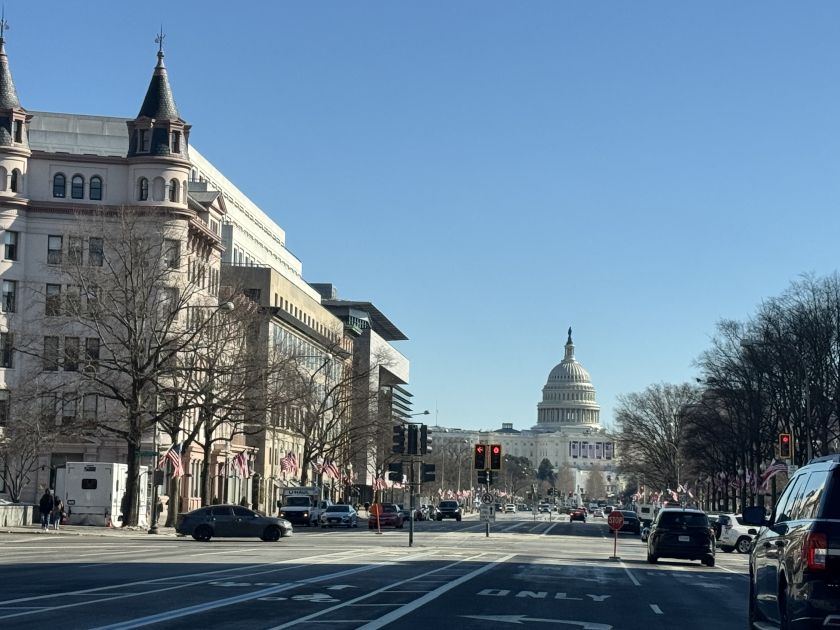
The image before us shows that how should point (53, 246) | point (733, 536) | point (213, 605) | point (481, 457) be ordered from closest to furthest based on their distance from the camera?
point (213, 605) → point (481, 457) → point (733, 536) → point (53, 246)

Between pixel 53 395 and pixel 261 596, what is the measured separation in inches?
1402

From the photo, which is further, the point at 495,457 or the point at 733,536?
the point at 733,536

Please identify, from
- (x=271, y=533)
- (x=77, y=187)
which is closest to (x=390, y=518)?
(x=77, y=187)

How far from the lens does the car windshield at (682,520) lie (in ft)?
122

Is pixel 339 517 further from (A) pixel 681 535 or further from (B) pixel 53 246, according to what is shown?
(A) pixel 681 535

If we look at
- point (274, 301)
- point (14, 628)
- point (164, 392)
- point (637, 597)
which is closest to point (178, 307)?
point (164, 392)

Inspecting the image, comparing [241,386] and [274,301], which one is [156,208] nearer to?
[241,386]

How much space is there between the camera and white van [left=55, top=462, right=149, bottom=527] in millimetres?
57875

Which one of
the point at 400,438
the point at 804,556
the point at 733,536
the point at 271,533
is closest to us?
the point at 804,556

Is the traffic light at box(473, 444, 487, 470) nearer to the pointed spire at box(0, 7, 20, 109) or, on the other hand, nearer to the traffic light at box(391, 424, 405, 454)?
the traffic light at box(391, 424, 405, 454)

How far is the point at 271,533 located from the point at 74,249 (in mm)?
15635

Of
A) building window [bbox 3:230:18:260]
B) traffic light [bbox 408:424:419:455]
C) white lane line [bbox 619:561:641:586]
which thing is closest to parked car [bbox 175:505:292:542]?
traffic light [bbox 408:424:419:455]

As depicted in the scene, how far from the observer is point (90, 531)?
52.2 m

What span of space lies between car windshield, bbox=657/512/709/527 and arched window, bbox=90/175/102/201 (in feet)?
153
